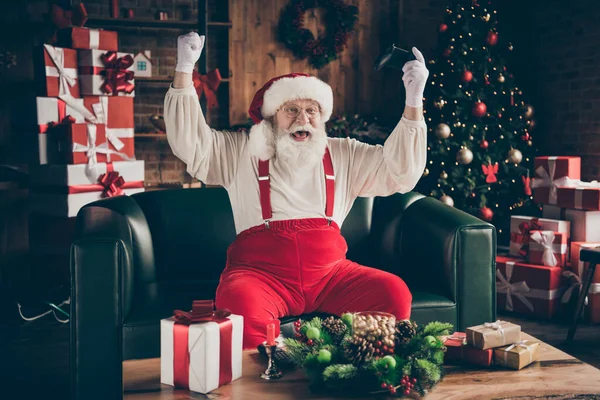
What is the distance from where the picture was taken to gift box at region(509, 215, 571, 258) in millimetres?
3902

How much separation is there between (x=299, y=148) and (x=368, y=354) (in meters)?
1.13

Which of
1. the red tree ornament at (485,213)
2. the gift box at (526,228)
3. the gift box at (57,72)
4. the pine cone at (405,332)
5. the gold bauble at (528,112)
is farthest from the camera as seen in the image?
the gold bauble at (528,112)

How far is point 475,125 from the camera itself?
16.1ft

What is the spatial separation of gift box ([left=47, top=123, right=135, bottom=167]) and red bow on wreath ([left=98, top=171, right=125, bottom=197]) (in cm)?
11

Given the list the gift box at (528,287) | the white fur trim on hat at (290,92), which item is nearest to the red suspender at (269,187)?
the white fur trim on hat at (290,92)

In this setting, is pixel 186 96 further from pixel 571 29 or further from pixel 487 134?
pixel 571 29

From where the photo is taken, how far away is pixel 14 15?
495cm

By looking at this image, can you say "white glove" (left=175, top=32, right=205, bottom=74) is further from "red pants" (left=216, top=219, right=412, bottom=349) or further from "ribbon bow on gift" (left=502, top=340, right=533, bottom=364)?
"ribbon bow on gift" (left=502, top=340, right=533, bottom=364)

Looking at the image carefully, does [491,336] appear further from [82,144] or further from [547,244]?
[82,144]

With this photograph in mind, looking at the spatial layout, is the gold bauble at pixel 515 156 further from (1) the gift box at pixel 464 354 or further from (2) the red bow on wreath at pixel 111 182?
(1) the gift box at pixel 464 354

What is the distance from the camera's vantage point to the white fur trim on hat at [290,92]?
105 inches

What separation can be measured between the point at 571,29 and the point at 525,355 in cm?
391

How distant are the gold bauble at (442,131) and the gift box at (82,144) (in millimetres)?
2177

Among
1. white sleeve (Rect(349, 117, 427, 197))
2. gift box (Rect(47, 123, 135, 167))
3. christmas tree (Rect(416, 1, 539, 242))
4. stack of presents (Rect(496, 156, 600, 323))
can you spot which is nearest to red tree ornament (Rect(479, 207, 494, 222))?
christmas tree (Rect(416, 1, 539, 242))
